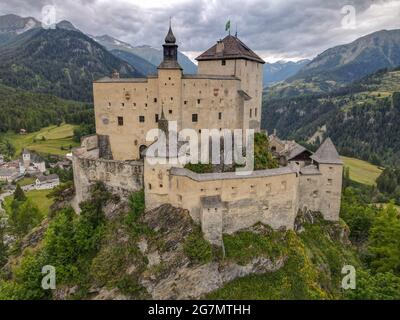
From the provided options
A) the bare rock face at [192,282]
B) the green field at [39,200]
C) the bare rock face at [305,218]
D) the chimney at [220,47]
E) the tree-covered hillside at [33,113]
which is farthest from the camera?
the tree-covered hillside at [33,113]

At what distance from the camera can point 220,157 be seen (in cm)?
4028

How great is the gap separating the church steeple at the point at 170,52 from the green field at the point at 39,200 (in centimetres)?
5134

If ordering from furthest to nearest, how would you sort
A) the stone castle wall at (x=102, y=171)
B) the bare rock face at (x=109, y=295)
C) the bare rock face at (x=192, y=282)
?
the stone castle wall at (x=102, y=171)
the bare rock face at (x=109, y=295)
the bare rock face at (x=192, y=282)

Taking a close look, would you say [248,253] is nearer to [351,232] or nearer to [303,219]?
[303,219]

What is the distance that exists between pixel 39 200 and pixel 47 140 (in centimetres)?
4671

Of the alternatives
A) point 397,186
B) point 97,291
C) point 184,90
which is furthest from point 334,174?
point 397,186

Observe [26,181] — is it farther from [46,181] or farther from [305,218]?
[305,218]

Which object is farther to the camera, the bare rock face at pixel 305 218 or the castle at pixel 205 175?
the bare rock face at pixel 305 218

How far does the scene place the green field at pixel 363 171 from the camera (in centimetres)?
11951

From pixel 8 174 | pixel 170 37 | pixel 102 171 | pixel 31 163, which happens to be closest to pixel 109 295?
pixel 102 171

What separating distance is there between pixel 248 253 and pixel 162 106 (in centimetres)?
1886

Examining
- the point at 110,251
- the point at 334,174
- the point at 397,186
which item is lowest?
the point at 397,186

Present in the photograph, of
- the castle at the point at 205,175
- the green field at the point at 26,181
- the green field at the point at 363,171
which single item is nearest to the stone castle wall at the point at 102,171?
the castle at the point at 205,175

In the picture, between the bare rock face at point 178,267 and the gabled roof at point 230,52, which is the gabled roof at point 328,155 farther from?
the gabled roof at point 230,52
